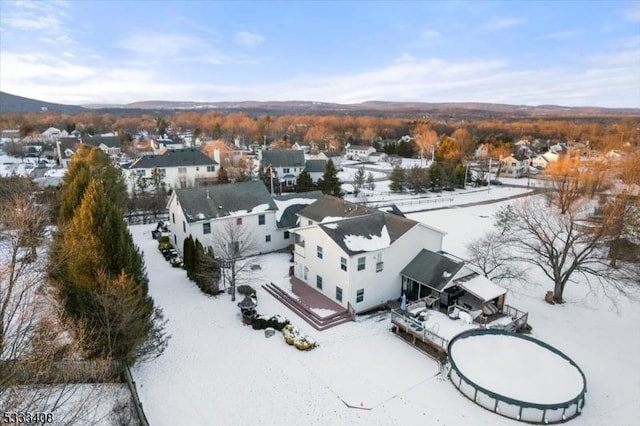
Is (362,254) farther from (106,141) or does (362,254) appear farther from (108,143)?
(106,141)

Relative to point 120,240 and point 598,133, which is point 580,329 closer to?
point 120,240

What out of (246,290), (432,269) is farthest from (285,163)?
(432,269)

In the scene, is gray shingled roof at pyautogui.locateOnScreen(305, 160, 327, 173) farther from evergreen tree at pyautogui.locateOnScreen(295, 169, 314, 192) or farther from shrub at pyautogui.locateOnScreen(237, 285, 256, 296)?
shrub at pyautogui.locateOnScreen(237, 285, 256, 296)

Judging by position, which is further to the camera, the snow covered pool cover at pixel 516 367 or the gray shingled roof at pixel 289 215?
the gray shingled roof at pixel 289 215

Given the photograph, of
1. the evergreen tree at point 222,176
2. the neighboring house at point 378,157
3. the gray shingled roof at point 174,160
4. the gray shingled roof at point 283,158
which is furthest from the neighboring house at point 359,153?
the evergreen tree at point 222,176

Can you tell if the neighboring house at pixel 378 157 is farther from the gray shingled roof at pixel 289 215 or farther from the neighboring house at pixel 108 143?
the gray shingled roof at pixel 289 215

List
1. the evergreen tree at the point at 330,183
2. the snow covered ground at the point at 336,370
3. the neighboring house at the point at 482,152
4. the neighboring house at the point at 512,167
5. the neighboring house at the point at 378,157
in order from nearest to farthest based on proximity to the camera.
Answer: the snow covered ground at the point at 336,370 → the evergreen tree at the point at 330,183 → the neighboring house at the point at 512,167 → the neighboring house at the point at 482,152 → the neighboring house at the point at 378,157
